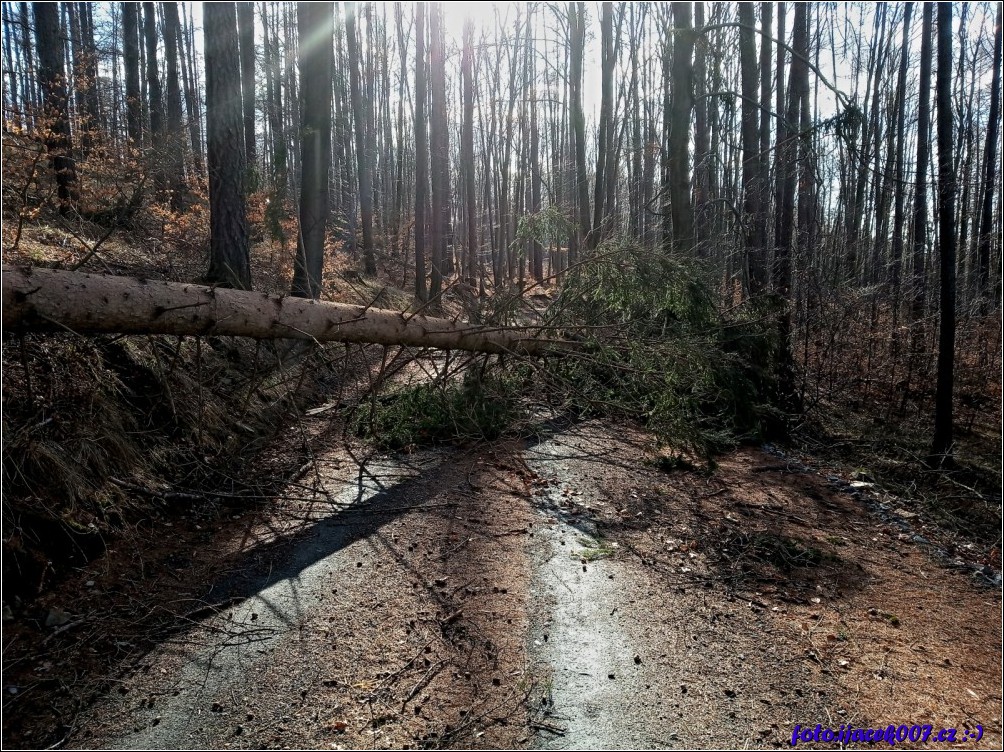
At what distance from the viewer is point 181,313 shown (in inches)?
150

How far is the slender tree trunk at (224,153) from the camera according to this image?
751 cm

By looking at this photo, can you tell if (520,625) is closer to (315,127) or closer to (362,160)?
(315,127)

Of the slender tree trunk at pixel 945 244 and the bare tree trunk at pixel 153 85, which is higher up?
the bare tree trunk at pixel 153 85

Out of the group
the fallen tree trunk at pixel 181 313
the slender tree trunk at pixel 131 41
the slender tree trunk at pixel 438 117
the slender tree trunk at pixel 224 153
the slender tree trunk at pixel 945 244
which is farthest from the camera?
the slender tree trunk at pixel 131 41

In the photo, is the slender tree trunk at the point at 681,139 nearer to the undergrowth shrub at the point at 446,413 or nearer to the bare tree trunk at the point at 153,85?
the undergrowth shrub at the point at 446,413

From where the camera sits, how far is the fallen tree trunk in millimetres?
3205

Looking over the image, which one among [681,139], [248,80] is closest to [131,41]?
[248,80]

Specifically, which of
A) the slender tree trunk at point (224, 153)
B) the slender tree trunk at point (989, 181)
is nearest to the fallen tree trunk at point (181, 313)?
the slender tree trunk at point (224, 153)

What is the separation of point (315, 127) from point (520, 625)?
886 cm

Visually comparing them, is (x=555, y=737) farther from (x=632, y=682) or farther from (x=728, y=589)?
(x=728, y=589)

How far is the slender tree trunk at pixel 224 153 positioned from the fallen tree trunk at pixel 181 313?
3133 mm

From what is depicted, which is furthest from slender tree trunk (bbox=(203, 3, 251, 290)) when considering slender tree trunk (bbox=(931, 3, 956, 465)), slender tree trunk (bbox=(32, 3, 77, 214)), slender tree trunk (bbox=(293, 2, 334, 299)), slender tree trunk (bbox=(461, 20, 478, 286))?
slender tree trunk (bbox=(461, 20, 478, 286))

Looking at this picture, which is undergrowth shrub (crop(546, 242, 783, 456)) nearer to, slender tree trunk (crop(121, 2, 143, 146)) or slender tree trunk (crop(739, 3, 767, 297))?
slender tree trunk (crop(739, 3, 767, 297))

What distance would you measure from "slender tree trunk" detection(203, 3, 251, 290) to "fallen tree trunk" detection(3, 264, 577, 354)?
313 cm
